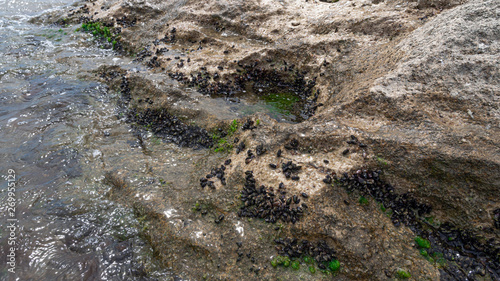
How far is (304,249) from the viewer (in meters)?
5.02

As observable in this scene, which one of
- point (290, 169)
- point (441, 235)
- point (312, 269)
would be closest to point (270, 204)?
point (290, 169)

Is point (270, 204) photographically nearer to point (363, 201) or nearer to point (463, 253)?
point (363, 201)

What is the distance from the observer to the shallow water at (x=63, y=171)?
202 inches

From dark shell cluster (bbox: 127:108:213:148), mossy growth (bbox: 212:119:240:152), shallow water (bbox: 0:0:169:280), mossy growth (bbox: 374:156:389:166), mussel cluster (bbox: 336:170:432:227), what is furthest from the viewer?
dark shell cluster (bbox: 127:108:213:148)

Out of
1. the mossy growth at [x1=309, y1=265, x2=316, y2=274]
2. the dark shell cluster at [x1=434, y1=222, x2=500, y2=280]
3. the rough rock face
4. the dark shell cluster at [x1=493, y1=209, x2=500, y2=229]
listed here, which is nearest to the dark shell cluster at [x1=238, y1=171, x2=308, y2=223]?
the rough rock face

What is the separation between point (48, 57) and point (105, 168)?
904cm

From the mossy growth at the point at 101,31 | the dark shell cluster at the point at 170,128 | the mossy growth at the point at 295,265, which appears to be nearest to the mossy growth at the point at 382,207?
the mossy growth at the point at 295,265

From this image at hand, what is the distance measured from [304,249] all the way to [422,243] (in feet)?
7.31

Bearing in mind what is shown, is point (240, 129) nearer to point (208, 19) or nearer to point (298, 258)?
point (298, 258)

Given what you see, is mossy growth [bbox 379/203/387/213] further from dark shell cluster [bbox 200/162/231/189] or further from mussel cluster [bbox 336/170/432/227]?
dark shell cluster [bbox 200/162/231/189]

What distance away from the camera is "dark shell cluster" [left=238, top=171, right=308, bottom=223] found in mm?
5266

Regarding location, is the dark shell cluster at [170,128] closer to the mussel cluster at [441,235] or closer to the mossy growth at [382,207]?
the mussel cluster at [441,235]

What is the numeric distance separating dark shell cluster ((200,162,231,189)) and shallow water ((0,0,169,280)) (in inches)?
69.7

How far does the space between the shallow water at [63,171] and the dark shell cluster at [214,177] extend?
1771mm
